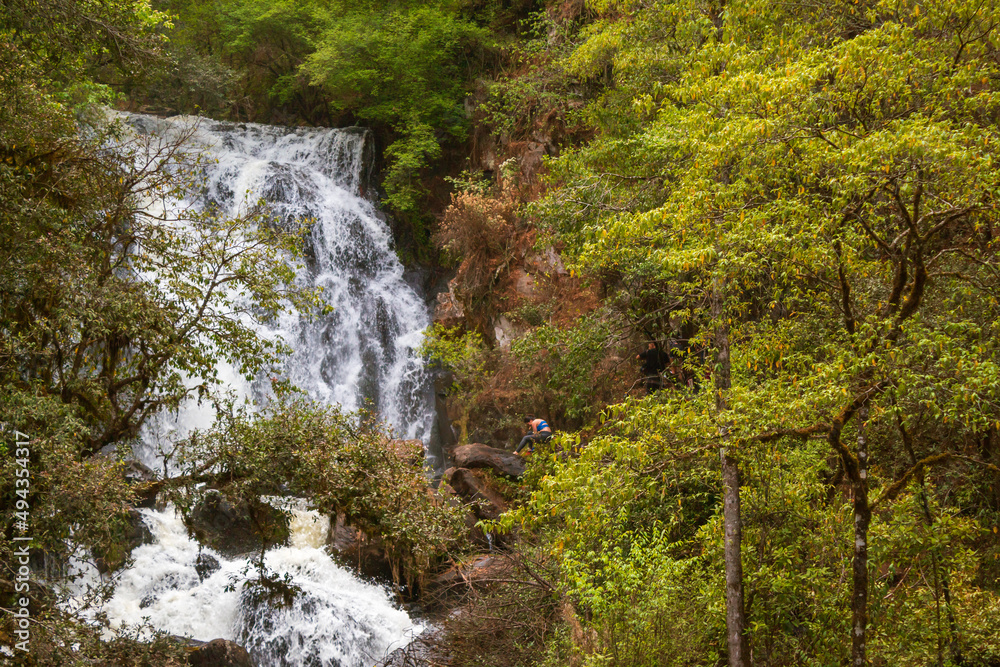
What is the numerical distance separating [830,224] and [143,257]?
659 centimetres

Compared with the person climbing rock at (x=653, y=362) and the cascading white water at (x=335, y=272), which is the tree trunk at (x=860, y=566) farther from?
the cascading white water at (x=335, y=272)

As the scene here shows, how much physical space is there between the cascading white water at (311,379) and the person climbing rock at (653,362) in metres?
5.25

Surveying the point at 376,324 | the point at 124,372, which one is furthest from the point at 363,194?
the point at 124,372

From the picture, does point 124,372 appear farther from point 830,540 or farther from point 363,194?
point 363,194

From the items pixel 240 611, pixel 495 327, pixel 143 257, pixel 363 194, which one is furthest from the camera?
pixel 363 194

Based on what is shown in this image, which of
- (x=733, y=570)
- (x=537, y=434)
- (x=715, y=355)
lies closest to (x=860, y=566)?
(x=733, y=570)

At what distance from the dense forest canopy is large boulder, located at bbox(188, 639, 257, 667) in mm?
3093

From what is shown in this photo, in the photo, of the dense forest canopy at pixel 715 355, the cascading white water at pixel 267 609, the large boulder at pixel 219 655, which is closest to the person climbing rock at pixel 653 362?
the dense forest canopy at pixel 715 355

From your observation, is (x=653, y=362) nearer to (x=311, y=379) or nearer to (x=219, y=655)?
(x=219, y=655)

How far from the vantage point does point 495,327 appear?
1827 centimetres

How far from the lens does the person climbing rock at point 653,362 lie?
40.4 feet

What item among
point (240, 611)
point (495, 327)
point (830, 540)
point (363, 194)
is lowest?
point (240, 611)

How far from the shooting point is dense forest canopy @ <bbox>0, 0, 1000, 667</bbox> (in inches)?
217

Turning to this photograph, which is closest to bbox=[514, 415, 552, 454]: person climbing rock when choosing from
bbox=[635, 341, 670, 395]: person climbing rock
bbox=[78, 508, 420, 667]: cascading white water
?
bbox=[635, 341, 670, 395]: person climbing rock
